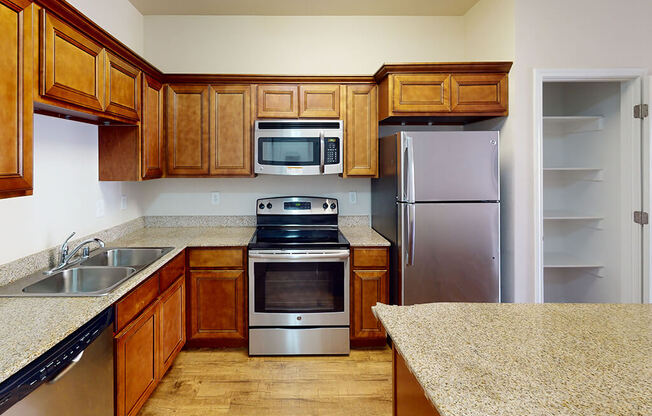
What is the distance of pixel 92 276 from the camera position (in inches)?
90.7

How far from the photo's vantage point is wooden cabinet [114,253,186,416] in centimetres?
192

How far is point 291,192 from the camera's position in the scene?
369 cm

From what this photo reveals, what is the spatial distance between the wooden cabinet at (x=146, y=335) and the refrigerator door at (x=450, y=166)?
166cm

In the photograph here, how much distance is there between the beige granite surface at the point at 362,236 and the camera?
121 inches

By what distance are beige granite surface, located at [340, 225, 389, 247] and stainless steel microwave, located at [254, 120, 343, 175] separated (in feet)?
1.75

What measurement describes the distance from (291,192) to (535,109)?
200 cm

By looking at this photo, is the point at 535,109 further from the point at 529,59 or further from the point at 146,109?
the point at 146,109

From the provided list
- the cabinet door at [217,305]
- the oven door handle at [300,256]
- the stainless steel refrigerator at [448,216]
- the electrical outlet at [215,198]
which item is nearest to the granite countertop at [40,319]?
the cabinet door at [217,305]

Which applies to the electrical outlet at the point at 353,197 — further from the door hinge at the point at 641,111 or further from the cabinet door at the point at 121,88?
the door hinge at the point at 641,111

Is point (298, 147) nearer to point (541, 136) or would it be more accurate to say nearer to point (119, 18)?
point (119, 18)

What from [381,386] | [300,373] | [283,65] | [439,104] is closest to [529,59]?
[439,104]

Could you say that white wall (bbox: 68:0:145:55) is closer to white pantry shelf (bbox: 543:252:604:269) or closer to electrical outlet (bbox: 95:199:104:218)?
electrical outlet (bbox: 95:199:104:218)

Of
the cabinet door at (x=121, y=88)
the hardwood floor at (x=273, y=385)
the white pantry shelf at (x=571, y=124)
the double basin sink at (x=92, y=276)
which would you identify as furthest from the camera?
the white pantry shelf at (x=571, y=124)

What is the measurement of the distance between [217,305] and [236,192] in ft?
3.46
